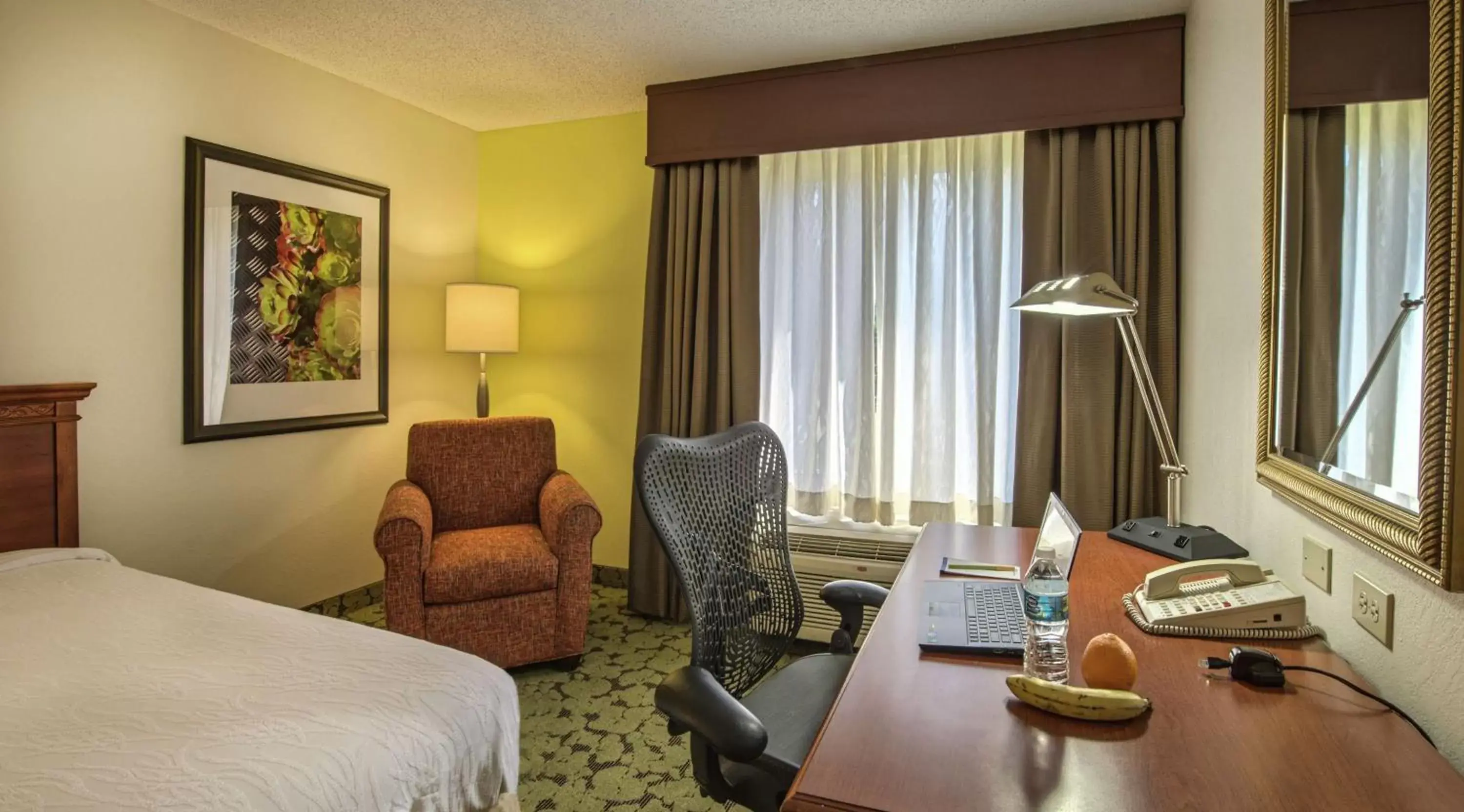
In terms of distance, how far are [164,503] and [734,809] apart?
2.38m

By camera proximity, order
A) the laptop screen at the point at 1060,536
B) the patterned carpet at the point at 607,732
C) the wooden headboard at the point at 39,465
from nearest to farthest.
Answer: the laptop screen at the point at 1060,536 → the patterned carpet at the point at 607,732 → the wooden headboard at the point at 39,465

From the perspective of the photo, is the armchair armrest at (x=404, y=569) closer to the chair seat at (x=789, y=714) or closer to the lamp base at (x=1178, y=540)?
the chair seat at (x=789, y=714)

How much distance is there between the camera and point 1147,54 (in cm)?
278

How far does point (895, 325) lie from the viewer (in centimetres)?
330

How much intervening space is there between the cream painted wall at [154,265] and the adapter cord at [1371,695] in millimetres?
3412

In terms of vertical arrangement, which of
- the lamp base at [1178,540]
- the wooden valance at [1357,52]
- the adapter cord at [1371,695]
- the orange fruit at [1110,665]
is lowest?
the adapter cord at [1371,695]

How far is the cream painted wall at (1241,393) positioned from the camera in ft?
3.44

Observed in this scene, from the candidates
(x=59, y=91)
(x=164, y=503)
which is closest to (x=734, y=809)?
(x=164, y=503)

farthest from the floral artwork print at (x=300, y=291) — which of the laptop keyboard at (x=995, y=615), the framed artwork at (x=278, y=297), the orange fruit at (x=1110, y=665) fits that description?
the orange fruit at (x=1110, y=665)

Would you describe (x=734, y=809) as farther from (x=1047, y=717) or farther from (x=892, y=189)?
(x=892, y=189)

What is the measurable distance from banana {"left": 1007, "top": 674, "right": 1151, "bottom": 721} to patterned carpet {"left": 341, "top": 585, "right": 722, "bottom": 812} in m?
1.36

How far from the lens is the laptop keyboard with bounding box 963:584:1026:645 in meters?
1.33

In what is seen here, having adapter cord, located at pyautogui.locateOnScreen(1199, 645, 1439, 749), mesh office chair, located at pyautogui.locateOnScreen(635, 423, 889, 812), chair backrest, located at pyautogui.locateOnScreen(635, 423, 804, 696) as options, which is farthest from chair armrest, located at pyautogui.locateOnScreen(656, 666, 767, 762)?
adapter cord, located at pyautogui.locateOnScreen(1199, 645, 1439, 749)

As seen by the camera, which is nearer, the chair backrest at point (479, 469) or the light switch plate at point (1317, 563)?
the light switch plate at point (1317, 563)
